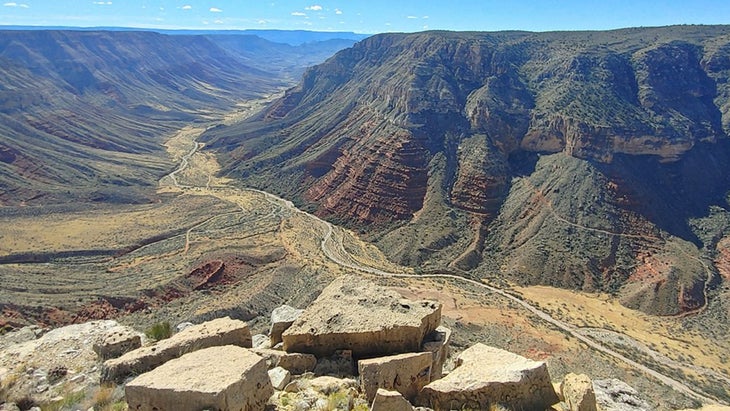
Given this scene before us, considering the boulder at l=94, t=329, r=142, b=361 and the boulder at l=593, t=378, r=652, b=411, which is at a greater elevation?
the boulder at l=94, t=329, r=142, b=361

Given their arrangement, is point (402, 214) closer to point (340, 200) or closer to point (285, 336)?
point (340, 200)

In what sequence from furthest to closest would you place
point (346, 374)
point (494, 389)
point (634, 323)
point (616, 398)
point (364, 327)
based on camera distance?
point (634, 323)
point (616, 398)
point (364, 327)
point (346, 374)
point (494, 389)

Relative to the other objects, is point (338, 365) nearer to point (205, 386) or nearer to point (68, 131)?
point (205, 386)

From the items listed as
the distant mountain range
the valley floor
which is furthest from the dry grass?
the distant mountain range

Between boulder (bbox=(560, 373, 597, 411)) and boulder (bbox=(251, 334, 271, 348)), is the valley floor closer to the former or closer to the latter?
boulder (bbox=(251, 334, 271, 348))

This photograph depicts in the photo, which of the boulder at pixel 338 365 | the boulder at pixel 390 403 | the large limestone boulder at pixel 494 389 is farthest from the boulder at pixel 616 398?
the boulder at pixel 338 365

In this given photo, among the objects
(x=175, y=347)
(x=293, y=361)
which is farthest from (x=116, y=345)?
(x=293, y=361)
